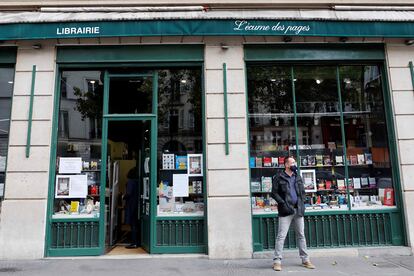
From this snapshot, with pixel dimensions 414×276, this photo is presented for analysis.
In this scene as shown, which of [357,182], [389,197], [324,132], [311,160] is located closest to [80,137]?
[311,160]

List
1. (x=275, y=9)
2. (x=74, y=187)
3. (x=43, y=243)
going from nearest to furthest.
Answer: (x=43, y=243)
(x=74, y=187)
(x=275, y=9)

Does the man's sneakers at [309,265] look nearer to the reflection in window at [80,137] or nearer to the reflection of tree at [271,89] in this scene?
A: the reflection of tree at [271,89]

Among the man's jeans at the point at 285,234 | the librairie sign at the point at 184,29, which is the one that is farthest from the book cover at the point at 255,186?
the librairie sign at the point at 184,29

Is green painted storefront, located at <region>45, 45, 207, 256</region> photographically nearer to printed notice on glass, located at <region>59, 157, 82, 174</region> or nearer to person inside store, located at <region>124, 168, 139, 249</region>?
printed notice on glass, located at <region>59, 157, 82, 174</region>

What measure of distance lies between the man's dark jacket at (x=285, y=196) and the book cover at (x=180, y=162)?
2166mm

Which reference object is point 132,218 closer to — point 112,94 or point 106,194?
point 106,194

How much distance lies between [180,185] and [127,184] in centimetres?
147

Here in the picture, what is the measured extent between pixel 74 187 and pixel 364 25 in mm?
7240

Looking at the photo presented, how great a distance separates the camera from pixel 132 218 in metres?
7.68

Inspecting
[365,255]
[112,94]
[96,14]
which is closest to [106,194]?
[112,94]

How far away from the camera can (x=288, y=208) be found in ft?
19.1

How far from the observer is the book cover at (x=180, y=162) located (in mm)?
7273

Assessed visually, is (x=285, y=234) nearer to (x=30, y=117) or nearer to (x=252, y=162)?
(x=252, y=162)

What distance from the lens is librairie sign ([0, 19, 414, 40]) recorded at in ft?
22.7
